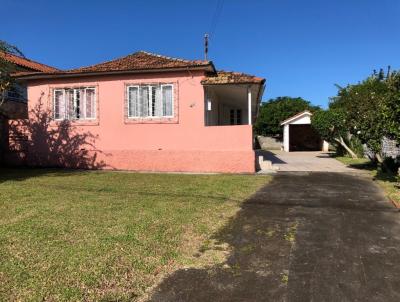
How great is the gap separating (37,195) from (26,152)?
9.30 metres

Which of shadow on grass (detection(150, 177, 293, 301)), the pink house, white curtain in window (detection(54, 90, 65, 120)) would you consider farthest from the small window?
shadow on grass (detection(150, 177, 293, 301))

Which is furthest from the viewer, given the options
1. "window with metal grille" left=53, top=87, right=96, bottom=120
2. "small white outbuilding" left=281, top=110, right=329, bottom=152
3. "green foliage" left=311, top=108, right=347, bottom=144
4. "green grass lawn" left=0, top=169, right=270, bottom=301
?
"small white outbuilding" left=281, top=110, right=329, bottom=152

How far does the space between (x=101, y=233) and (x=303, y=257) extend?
10.2 feet

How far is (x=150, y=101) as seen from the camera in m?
16.8

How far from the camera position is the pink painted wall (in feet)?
52.4

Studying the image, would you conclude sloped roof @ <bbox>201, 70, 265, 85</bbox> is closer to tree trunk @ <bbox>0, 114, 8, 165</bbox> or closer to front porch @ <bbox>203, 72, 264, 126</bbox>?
front porch @ <bbox>203, 72, 264, 126</bbox>

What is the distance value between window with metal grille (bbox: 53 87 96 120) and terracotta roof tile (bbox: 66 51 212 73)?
93cm

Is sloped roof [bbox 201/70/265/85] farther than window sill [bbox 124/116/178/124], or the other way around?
window sill [bbox 124/116/178/124]

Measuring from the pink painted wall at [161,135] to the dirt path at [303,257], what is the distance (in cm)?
627

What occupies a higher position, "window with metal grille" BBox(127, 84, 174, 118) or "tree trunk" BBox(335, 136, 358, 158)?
"window with metal grille" BBox(127, 84, 174, 118)

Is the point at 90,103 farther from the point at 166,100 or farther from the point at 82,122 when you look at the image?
the point at 166,100

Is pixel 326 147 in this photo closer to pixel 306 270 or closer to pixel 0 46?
pixel 0 46

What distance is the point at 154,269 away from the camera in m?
4.95

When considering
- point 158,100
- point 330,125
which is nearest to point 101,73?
point 158,100
